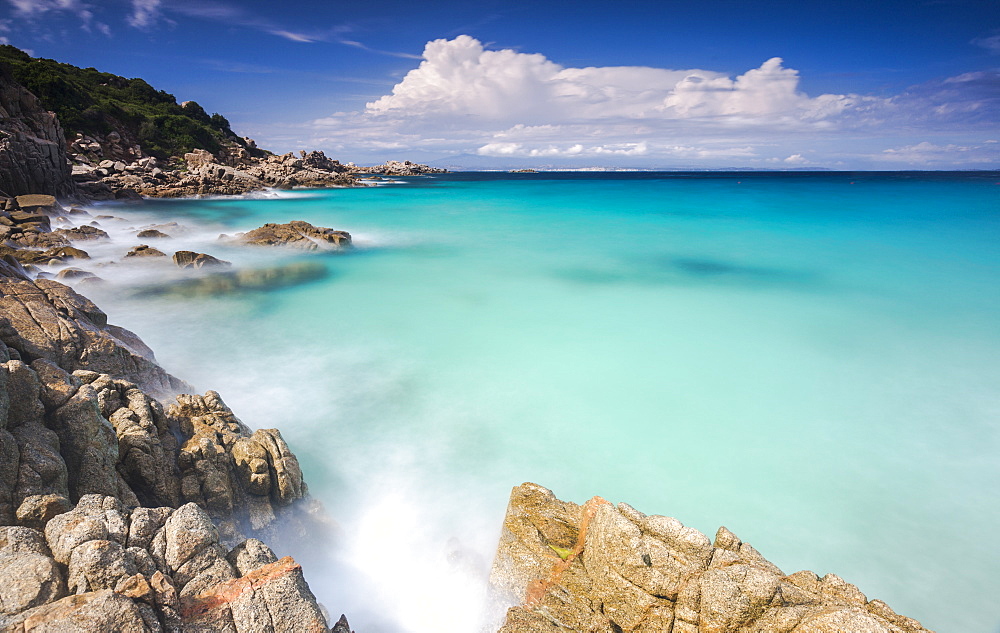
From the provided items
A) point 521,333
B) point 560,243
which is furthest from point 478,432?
point 560,243

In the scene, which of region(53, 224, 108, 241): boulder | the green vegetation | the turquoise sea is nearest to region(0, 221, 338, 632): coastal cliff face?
the turquoise sea

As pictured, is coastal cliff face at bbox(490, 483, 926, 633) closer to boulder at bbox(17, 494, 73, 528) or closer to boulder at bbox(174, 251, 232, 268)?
boulder at bbox(17, 494, 73, 528)

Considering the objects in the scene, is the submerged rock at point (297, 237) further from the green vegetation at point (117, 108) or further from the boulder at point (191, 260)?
the green vegetation at point (117, 108)

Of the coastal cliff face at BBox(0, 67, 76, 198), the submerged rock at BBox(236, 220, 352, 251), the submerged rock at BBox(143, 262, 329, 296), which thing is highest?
the coastal cliff face at BBox(0, 67, 76, 198)

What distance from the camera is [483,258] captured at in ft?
85.7

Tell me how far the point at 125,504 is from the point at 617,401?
8906mm

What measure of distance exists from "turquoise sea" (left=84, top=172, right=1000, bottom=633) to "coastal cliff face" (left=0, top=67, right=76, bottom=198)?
11793 mm

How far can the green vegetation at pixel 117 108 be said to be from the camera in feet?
173

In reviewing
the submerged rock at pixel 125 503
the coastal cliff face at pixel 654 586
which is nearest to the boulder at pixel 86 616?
the submerged rock at pixel 125 503

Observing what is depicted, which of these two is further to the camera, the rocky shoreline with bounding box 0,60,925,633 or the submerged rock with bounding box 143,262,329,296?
the submerged rock with bounding box 143,262,329,296

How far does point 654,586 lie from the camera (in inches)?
175

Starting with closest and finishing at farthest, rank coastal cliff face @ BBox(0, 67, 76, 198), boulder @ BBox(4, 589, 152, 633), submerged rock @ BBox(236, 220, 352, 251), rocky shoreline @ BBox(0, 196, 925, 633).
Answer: boulder @ BBox(4, 589, 152, 633), rocky shoreline @ BBox(0, 196, 925, 633), submerged rock @ BBox(236, 220, 352, 251), coastal cliff face @ BBox(0, 67, 76, 198)

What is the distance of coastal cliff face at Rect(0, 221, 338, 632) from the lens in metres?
3.45

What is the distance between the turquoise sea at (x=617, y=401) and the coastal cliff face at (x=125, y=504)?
1504mm
